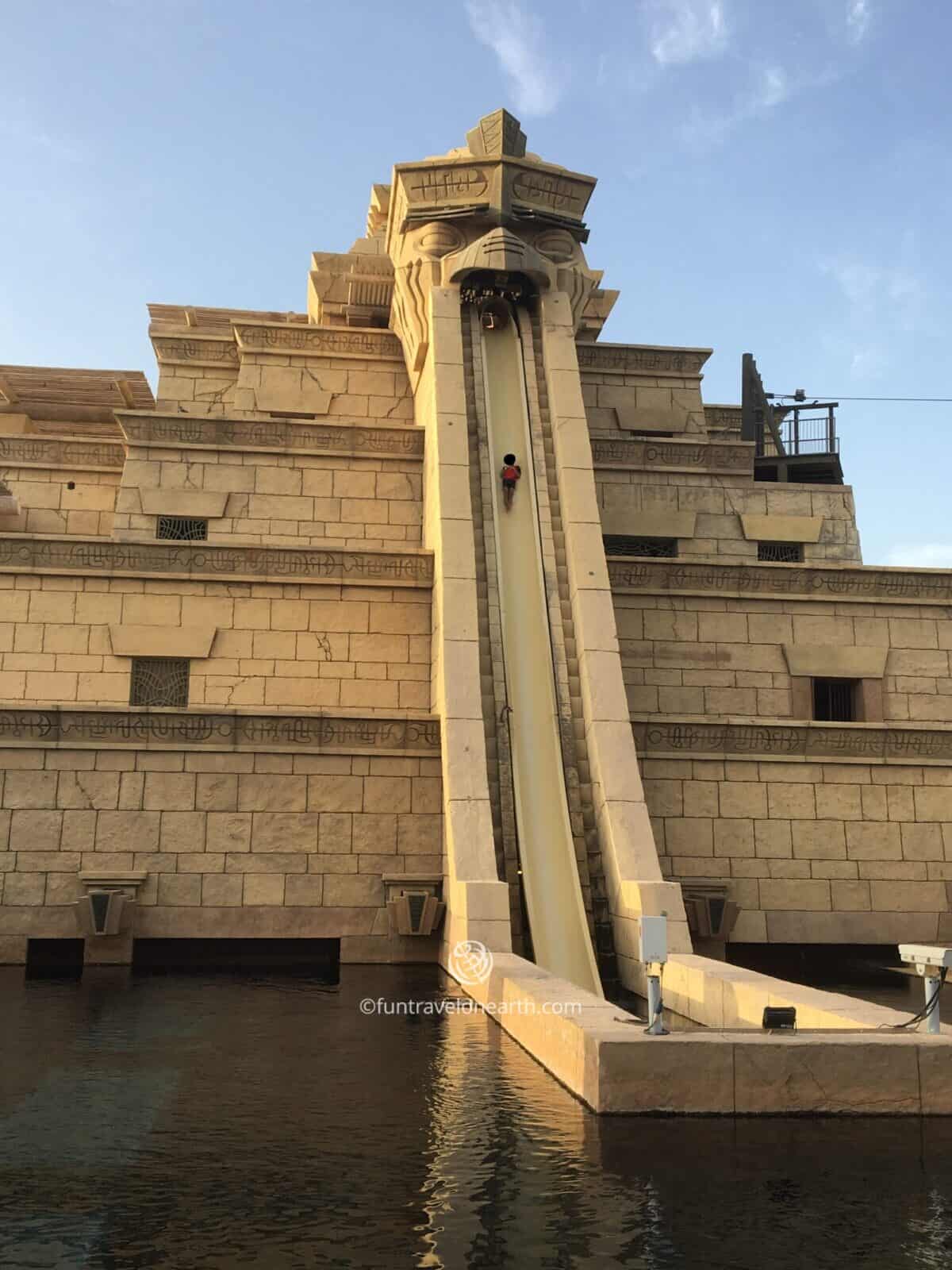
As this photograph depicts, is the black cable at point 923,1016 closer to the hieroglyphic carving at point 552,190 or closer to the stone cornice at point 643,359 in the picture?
the hieroglyphic carving at point 552,190

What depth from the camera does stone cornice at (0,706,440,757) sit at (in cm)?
1561

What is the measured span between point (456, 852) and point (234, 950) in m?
4.40

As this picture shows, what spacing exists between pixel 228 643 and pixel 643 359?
34.8ft

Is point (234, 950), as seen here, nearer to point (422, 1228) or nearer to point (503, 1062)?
point (503, 1062)

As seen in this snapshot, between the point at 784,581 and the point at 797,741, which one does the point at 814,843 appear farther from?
the point at 784,581

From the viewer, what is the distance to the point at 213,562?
58.1 feet

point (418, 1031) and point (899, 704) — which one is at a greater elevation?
point (899, 704)

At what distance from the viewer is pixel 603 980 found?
43.5ft

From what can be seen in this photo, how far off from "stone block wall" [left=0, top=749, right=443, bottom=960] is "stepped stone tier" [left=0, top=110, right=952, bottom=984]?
4 cm

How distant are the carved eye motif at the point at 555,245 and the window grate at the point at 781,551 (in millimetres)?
6240

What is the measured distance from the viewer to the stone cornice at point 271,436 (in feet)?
65.3

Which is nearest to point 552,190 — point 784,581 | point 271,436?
point 271,436

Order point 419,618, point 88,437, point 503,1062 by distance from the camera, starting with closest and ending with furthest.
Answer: point 503,1062, point 419,618, point 88,437

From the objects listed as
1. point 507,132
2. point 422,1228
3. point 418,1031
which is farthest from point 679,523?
point 422,1228
